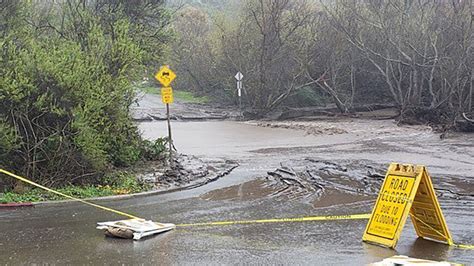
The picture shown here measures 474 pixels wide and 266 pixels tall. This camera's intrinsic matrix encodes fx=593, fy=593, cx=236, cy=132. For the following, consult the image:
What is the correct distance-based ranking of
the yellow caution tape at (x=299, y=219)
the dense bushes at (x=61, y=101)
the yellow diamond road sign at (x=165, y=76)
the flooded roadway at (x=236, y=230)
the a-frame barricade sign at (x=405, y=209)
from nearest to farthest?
the flooded roadway at (x=236, y=230)
the a-frame barricade sign at (x=405, y=209)
the yellow caution tape at (x=299, y=219)
the dense bushes at (x=61, y=101)
the yellow diamond road sign at (x=165, y=76)

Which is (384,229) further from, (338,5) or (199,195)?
(338,5)

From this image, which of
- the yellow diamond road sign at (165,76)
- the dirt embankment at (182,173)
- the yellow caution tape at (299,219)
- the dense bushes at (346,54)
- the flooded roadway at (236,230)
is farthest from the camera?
the dense bushes at (346,54)

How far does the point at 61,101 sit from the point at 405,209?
7884 millimetres

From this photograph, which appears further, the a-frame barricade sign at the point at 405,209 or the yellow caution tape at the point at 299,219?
the yellow caution tape at the point at 299,219

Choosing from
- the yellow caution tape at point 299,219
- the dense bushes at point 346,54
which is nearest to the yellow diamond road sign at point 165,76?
the yellow caution tape at point 299,219

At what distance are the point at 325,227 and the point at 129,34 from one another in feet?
32.9

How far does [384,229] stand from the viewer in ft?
26.9

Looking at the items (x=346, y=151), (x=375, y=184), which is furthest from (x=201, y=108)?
(x=375, y=184)

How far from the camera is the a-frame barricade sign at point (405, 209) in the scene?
8.02m

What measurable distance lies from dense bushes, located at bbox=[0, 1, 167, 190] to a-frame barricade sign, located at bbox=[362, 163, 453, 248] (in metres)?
7.02

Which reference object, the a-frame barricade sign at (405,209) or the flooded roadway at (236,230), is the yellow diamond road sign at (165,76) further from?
the a-frame barricade sign at (405,209)

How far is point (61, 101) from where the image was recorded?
41.9 feet

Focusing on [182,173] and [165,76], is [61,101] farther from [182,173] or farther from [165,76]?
[182,173]

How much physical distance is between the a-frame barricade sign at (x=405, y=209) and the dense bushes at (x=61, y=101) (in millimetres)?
7022
